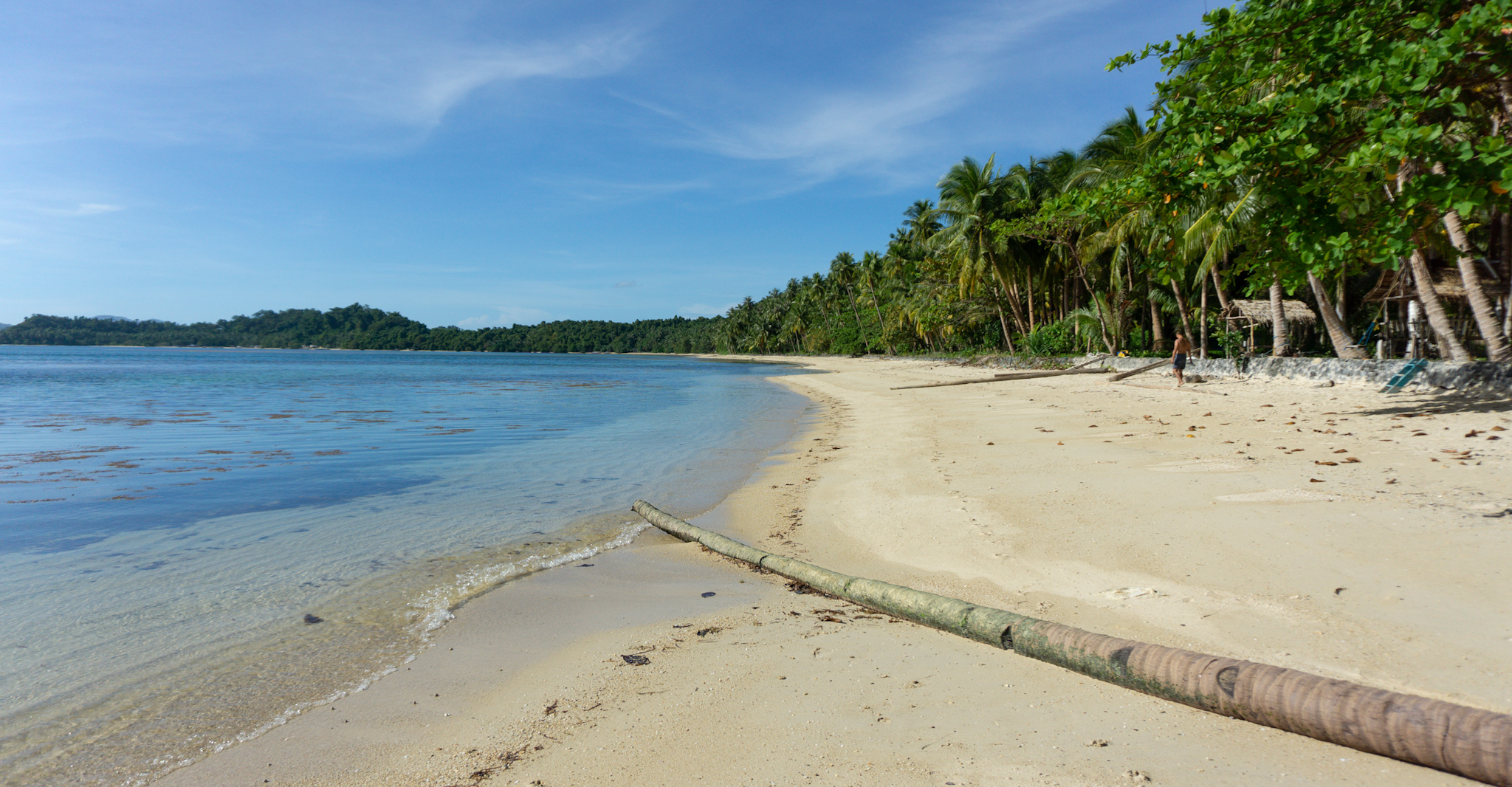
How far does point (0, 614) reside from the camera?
4391mm

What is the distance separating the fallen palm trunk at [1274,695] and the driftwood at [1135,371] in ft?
61.1

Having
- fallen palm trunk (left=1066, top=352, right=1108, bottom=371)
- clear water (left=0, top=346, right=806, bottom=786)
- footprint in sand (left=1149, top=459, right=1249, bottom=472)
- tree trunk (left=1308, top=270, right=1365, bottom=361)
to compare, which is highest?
tree trunk (left=1308, top=270, right=1365, bottom=361)

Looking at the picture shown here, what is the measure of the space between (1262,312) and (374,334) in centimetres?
20305

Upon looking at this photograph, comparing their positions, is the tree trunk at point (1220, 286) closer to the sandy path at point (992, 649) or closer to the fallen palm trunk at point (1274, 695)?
the sandy path at point (992, 649)

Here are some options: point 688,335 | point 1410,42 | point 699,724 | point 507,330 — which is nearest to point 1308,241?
point 1410,42

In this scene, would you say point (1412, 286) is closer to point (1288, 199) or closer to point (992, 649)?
point (1288, 199)

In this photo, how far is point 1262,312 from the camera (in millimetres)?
21141

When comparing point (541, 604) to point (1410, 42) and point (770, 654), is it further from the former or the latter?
point (1410, 42)

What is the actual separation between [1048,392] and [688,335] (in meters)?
147

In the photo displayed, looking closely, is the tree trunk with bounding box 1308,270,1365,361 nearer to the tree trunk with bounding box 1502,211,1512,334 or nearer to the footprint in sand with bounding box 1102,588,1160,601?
the tree trunk with bounding box 1502,211,1512,334

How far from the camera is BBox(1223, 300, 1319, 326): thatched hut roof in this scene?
68.6ft

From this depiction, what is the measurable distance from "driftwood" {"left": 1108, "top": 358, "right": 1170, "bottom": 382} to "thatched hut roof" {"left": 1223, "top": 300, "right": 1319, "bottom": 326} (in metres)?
2.80

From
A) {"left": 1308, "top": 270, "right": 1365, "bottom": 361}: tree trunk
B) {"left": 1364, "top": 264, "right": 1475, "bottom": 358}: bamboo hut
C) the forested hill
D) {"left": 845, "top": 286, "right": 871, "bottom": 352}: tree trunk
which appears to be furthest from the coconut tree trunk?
the forested hill

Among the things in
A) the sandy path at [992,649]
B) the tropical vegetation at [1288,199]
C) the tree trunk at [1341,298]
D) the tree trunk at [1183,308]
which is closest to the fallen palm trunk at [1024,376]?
the tree trunk at [1183,308]
